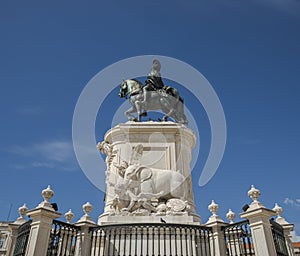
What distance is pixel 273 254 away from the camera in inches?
309

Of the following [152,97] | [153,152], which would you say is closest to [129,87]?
[152,97]

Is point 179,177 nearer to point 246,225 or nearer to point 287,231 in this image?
point 246,225

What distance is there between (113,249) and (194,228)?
2.73 m

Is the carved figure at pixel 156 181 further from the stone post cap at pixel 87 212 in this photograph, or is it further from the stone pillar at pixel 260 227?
the stone pillar at pixel 260 227

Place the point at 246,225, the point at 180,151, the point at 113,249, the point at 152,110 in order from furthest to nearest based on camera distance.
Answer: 1. the point at 152,110
2. the point at 180,151
3. the point at 113,249
4. the point at 246,225

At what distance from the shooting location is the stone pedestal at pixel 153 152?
1191 centimetres

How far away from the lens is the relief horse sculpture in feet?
51.4

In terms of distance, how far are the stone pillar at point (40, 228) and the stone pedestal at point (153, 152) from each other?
3.00m

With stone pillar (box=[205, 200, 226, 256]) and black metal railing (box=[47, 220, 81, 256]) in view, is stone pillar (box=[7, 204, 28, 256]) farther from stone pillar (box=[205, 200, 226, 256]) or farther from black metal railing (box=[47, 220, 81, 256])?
stone pillar (box=[205, 200, 226, 256])

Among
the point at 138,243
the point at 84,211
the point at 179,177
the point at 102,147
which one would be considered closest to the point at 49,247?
the point at 84,211

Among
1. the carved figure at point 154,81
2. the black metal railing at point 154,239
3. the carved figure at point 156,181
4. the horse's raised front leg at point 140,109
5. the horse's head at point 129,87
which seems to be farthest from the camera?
the horse's head at point 129,87

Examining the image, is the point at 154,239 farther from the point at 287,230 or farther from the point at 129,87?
the point at 129,87

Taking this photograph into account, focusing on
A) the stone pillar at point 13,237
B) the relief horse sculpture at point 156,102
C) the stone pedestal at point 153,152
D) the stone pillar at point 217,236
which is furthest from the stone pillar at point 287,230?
the stone pillar at point 13,237

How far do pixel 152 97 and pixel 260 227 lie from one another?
9596 millimetres
